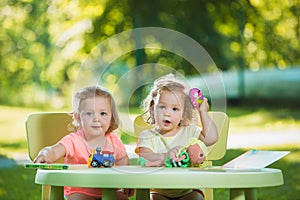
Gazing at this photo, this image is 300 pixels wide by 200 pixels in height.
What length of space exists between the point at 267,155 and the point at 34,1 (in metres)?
6.39

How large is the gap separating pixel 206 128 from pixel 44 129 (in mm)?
605

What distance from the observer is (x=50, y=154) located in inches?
88.8

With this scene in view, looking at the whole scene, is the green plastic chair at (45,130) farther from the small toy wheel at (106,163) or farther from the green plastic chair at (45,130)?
the small toy wheel at (106,163)

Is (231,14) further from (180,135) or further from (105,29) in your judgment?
(180,135)

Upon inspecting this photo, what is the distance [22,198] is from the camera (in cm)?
571

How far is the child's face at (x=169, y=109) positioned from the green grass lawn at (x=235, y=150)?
334 cm

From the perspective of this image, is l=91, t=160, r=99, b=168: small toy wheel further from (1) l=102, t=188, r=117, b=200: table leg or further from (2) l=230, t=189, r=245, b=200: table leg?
(2) l=230, t=189, r=245, b=200: table leg

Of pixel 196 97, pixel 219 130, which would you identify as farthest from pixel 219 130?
pixel 196 97

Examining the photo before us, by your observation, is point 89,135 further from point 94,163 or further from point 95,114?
point 94,163

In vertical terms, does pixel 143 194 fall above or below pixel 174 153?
below

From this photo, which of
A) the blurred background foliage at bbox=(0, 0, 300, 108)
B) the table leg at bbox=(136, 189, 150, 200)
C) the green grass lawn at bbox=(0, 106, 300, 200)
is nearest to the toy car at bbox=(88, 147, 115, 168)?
the table leg at bbox=(136, 189, 150, 200)

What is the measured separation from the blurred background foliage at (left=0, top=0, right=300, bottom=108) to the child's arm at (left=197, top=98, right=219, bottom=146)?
5285mm

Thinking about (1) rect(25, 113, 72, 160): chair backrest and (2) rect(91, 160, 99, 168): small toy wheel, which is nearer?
(2) rect(91, 160, 99, 168): small toy wheel

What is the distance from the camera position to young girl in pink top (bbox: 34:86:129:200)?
2.32m
